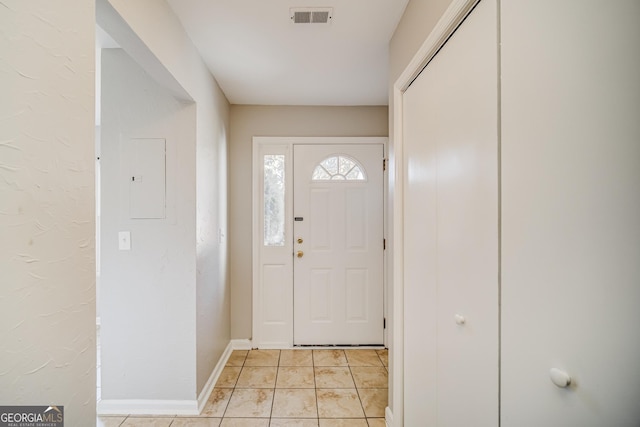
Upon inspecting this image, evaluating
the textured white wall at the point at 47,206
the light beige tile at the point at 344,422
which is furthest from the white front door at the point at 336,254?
the textured white wall at the point at 47,206

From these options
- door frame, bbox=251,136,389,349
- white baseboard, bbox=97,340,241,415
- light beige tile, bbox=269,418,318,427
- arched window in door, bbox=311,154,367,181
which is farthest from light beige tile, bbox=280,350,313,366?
arched window in door, bbox=311,154,367,181

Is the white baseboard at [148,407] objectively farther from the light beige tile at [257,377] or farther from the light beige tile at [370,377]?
the light beige tile at [370,377]

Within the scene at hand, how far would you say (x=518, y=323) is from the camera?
0.77 m

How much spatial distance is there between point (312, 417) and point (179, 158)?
1.92 metres

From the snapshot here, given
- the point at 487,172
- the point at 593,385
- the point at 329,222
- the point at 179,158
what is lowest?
the point at 593,385

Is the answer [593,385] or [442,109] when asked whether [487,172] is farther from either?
[593,385]

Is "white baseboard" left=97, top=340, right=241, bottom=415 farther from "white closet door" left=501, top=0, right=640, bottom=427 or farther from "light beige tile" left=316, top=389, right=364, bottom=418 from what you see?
"white closet door" left=501, top=0, right=640, bottom=427

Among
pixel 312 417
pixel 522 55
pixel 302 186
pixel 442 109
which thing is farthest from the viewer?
pixel 302 186

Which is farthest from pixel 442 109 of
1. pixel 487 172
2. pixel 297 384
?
pixel 297 384

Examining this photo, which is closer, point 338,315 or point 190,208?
point 190,208

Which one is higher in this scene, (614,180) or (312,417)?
(614,180)

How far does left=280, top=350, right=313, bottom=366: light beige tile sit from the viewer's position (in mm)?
2576

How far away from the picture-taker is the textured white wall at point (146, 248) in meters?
1.87

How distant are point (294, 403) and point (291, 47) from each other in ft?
A: 8.05
